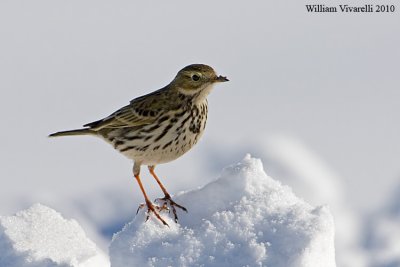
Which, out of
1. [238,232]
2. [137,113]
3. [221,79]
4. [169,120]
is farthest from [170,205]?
[137,113]

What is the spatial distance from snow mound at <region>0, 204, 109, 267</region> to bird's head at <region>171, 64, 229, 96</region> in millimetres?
2452

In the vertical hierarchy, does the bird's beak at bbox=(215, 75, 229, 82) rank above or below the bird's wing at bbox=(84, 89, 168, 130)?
above

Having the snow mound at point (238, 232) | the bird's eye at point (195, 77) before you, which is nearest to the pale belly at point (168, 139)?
Answer: the bird's eye at point (195, 77)

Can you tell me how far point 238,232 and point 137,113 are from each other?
3.81m

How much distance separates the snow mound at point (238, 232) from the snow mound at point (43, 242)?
100 cm

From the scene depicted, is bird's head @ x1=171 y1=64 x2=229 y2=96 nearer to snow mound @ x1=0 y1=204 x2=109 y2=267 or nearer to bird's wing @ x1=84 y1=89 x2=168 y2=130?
bird's wing @ x1=84 y1=89 x2=168 y2=130

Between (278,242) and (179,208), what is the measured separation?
181cm

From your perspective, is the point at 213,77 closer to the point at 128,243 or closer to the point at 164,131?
the point at 164,131

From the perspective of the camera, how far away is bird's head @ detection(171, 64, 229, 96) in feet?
38.7

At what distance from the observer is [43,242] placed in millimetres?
10641

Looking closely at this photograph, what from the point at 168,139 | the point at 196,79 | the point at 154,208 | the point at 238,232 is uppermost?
the point at 196,79

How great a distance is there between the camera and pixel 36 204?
11.4 m

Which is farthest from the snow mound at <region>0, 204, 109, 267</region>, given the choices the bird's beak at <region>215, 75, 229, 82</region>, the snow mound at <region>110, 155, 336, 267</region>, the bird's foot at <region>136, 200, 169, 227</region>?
the bird's beak at <region>215, 75, 229, 82</region>

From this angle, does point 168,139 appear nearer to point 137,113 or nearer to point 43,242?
point 137,113
